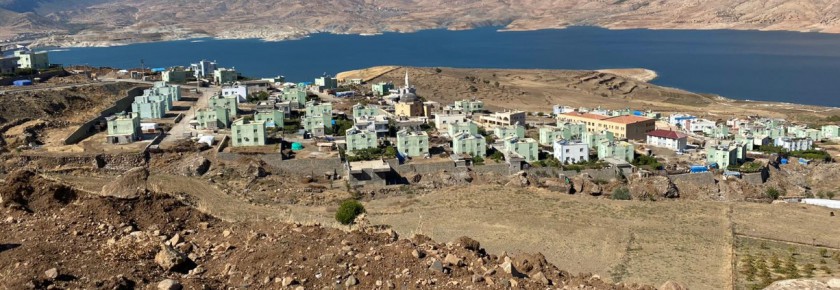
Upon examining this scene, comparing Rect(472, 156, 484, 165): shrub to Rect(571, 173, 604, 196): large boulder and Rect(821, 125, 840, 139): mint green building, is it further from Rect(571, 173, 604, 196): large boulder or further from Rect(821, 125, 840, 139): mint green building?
Rect(821, 125, 840, 139): mint green building

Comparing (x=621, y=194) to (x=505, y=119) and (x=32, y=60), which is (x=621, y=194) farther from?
→ (x=32, y=60)

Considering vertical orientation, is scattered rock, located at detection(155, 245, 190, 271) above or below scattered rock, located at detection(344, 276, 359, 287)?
above

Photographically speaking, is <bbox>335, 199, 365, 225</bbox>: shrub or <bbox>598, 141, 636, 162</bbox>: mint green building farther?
<bbox>598, 141, 636, 162</bbox>: mint green building

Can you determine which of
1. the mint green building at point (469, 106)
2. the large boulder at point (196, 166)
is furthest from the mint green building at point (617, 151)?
the large boulder at point (196, 166)

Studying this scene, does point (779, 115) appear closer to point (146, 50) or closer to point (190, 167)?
point (190, 167)

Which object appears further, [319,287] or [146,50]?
[146,50]

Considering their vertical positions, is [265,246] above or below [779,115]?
above

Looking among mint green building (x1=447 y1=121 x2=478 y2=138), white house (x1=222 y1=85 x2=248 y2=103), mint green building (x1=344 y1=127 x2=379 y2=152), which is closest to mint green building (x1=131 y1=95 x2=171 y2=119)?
white house (x1=222 y1=85 x2=248 y2=103)

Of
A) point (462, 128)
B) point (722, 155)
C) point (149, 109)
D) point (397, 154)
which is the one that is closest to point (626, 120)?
point (722, 155)

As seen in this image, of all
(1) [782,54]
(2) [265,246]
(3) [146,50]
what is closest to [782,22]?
(1) [782,54]
